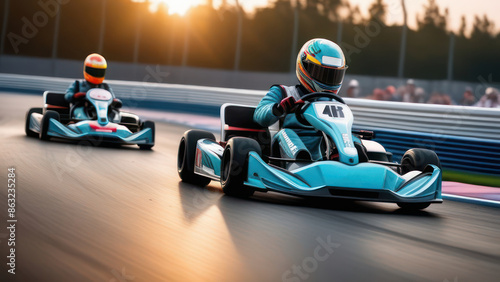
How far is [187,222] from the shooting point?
17.3 ft

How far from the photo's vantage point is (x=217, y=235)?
15.8 ft

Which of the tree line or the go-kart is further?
the tree line

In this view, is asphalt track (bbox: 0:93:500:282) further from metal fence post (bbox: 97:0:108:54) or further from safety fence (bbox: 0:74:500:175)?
metal fence post (bbox: 97:0:108:54)

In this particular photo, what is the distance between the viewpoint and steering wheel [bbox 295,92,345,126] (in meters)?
6.66

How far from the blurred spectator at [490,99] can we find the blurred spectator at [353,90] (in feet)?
10.5

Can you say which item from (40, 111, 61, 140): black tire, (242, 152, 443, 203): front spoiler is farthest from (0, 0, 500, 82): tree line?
(242, 152, 443, 203): front spoiler

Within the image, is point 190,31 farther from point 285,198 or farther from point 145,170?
point 285,198

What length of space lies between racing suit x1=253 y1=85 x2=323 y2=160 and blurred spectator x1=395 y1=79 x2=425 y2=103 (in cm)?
730

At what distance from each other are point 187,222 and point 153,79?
71.4ft

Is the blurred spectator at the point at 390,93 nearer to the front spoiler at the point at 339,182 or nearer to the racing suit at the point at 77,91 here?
the racing suit at the point at 77,91

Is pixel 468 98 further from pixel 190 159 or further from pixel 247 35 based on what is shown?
pixel 247 35

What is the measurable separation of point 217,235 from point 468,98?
9.38 m

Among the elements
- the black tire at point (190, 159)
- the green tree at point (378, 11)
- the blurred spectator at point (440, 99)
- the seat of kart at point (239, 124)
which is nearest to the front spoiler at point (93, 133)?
the black tire at point (190, 159)

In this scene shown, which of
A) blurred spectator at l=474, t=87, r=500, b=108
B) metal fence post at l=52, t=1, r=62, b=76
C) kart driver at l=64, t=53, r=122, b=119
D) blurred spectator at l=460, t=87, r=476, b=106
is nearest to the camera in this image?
kart driver at l=64, t=53, r=122, b=119
